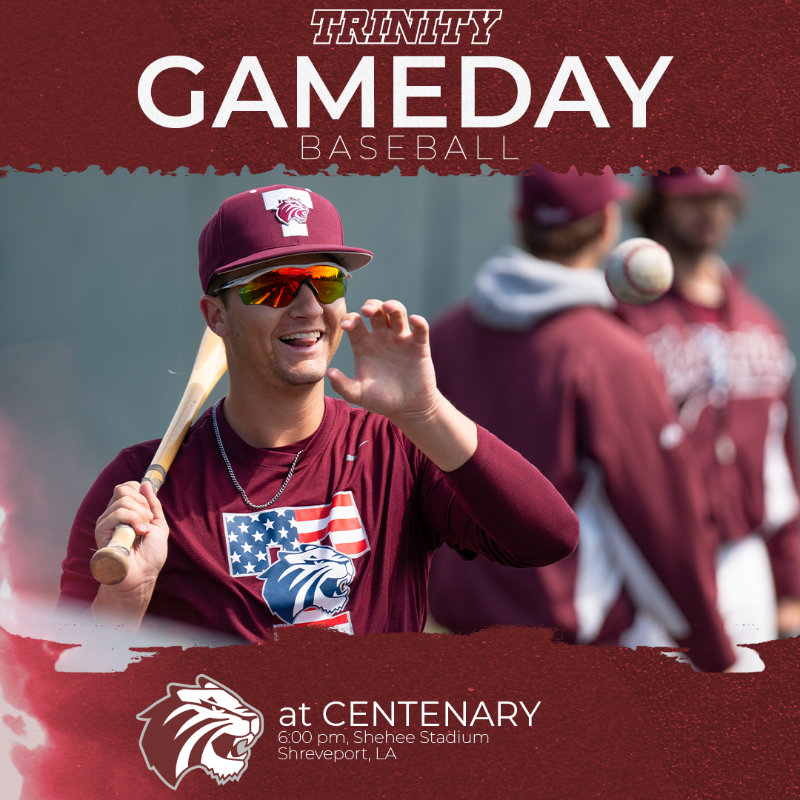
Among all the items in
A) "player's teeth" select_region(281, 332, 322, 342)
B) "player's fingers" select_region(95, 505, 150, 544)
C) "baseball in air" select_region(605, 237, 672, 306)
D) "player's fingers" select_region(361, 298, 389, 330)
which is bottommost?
"player's fingers" select_region(95, 505, 150, 544)

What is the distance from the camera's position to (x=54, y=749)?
279 cm

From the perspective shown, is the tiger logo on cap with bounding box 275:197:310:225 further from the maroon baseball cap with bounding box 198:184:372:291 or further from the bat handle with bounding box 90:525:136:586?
the bat handle with bounding box 90:525:136:586

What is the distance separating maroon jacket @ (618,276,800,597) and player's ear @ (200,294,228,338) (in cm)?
311

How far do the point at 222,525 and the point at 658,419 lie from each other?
8.86 ft

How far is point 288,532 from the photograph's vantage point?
2.63 metres

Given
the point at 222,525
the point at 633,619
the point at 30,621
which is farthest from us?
the point at 633,619

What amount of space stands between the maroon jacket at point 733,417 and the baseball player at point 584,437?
0.71 m

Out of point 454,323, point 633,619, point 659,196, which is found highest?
point 659,196

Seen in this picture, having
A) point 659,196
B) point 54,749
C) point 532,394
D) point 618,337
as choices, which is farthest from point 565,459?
point 54,749

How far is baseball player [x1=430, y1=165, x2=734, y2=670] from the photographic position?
475 cm

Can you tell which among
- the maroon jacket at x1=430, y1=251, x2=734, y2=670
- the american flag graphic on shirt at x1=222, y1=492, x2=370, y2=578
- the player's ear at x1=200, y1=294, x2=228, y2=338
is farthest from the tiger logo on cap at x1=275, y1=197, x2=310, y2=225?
the maroon jacket at x1=430, y1=251, x2=734, y2=670

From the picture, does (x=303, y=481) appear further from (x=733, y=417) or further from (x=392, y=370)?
(x=733, y=417)

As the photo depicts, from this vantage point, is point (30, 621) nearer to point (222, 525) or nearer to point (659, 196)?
point (222, 525)

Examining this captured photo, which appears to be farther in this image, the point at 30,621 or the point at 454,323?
the point at 454,323
